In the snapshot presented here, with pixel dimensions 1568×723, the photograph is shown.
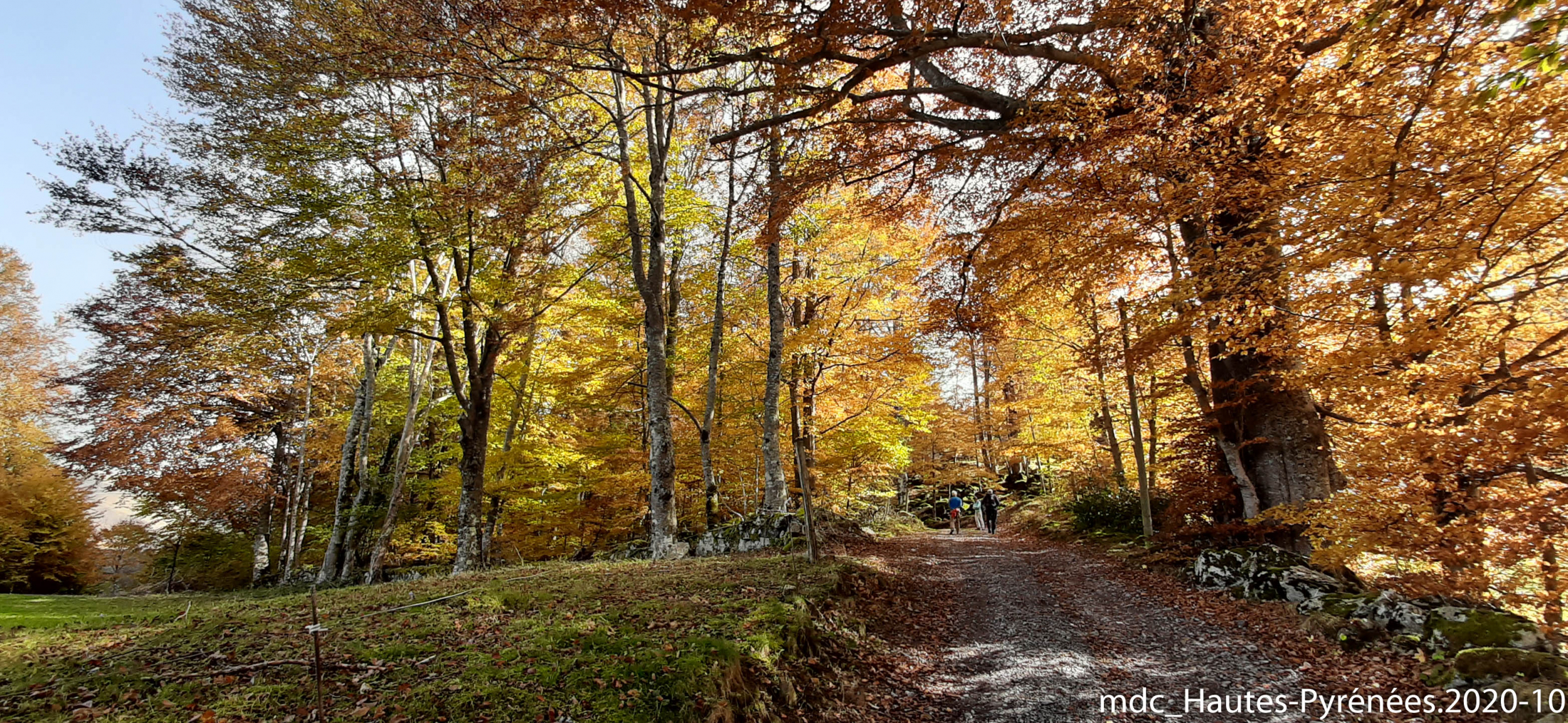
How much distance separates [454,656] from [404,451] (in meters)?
10.8

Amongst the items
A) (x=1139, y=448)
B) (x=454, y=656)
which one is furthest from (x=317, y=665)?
(x=1139, y=448)

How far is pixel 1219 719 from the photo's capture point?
4488 millimetres

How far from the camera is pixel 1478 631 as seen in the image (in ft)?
15.2

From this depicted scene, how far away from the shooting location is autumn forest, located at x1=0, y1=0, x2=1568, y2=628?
5000 mm

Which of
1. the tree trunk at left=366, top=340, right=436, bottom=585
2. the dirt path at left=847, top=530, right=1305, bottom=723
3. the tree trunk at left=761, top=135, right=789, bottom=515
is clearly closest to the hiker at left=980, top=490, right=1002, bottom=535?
the tree trunk at left=761, top=135, right=789, bottom=515

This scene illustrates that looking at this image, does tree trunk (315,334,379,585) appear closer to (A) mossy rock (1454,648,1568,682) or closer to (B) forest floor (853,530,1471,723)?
(B) forest floor (853,530,1471,723)

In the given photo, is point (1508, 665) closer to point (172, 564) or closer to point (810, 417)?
point (810, 417)

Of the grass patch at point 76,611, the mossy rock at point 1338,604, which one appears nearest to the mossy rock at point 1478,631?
the mossy rock at point 1338,604

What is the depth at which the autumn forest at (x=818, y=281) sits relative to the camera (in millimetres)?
5000

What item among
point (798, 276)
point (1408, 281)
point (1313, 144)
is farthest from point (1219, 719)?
point (798, 276)

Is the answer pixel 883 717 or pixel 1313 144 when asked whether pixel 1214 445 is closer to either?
pixel 1313 144

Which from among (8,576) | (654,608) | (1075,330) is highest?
(1075,330)

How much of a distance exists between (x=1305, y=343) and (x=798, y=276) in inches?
457

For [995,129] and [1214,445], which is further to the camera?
[1214,445]
